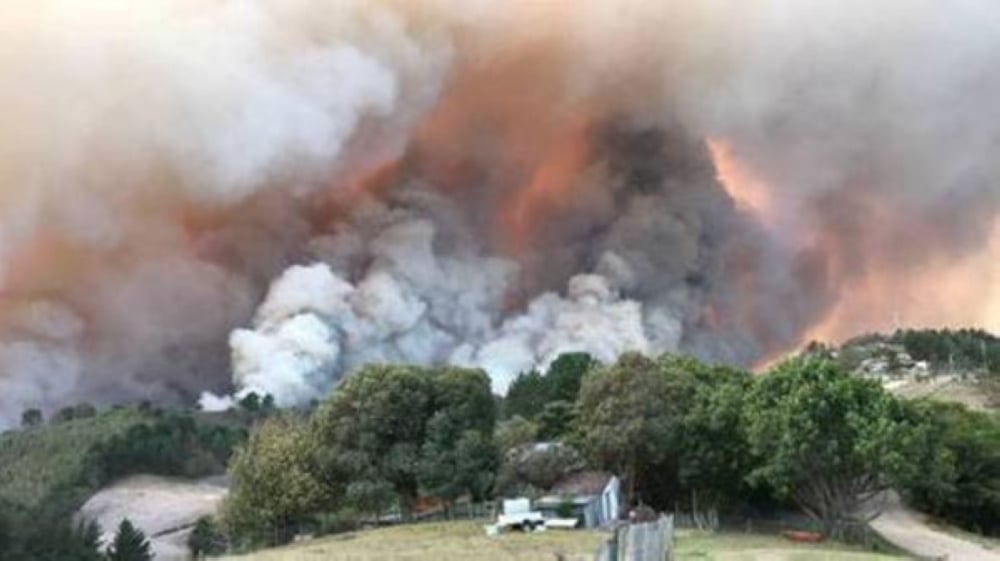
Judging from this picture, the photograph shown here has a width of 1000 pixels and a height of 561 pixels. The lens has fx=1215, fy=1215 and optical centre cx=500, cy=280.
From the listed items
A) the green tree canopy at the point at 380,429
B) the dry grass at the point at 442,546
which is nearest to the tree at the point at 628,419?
the dry grass at the point at 442,546

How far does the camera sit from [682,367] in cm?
7019

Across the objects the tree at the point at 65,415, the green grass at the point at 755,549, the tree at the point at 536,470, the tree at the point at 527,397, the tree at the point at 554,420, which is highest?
the tree at the point at 65,415

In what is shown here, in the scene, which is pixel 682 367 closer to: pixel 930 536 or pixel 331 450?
pixel 930 536

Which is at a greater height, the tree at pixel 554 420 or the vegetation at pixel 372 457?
the tree at pixel 554 420

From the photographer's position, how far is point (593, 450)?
64188 mm

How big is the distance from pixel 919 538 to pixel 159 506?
2627 inches

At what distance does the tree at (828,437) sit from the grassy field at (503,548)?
414 centimetres

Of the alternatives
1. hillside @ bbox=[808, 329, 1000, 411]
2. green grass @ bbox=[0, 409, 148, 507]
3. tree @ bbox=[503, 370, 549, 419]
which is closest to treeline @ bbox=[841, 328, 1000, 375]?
hillside @ bbox=[808, 329, 1000, 411]

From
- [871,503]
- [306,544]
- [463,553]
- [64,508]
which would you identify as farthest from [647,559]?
[64,508]

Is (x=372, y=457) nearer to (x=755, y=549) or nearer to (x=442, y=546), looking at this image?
(x=442, y=546)

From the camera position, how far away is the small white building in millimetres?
60250

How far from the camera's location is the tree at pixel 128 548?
253 ft

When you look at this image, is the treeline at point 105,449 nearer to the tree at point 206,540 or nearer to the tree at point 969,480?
the tree at point 206,540

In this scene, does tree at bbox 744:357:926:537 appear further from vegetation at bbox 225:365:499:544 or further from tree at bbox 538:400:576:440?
tree at bbox 538:400:576:440
